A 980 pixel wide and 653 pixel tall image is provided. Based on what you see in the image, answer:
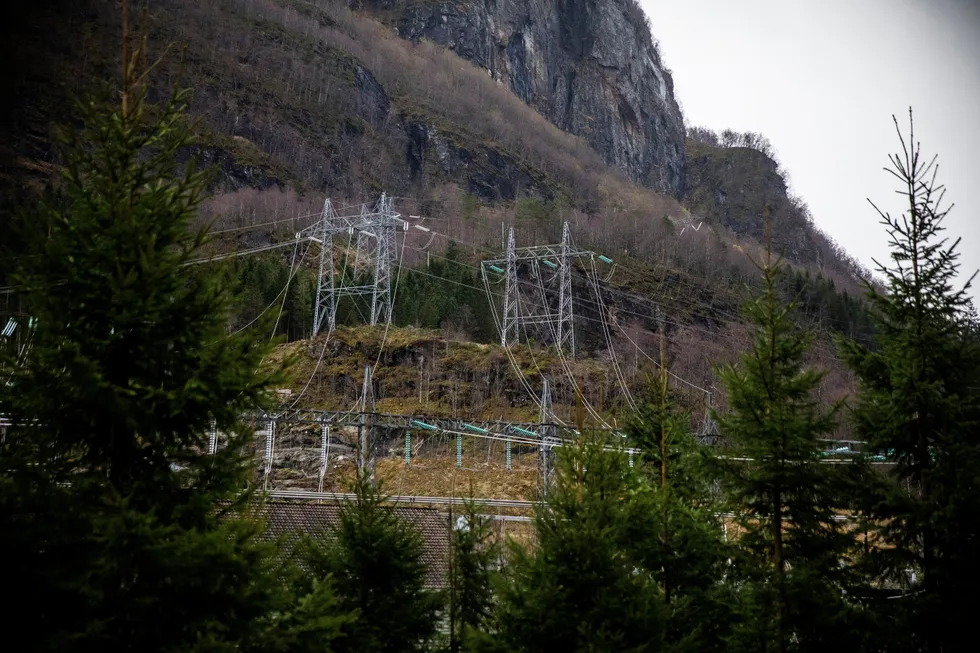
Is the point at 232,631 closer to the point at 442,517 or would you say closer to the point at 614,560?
the point at 614,560

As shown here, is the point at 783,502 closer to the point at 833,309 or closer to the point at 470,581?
the point at 470,581

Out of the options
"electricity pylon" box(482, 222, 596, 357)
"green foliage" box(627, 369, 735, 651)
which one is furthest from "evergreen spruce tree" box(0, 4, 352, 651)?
"electricity pylon" box(482, 222, 596, 357)

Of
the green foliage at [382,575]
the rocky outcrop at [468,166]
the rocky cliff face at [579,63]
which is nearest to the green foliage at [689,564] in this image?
the green foliage at [382,575]

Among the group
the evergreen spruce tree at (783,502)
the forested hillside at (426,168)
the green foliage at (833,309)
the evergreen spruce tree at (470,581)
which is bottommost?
the evergreen spruce tree at (470,581)

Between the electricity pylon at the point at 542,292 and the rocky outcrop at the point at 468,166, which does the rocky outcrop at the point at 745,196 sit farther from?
the electricity pylon at the point at 542,292

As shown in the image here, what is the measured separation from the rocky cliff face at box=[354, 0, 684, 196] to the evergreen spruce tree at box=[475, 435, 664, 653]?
5839 inches

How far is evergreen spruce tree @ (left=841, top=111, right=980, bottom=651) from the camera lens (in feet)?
34.3

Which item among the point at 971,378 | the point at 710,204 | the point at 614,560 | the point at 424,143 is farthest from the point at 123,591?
the point at 710,204

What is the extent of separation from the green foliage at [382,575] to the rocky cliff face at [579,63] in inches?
5798

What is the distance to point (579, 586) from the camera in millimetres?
10977

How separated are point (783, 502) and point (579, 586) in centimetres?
287

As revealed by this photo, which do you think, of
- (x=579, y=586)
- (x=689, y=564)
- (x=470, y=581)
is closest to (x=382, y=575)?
(x=470, y=581)

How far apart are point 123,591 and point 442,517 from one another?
58.9 feet

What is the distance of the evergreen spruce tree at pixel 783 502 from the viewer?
1077cm
